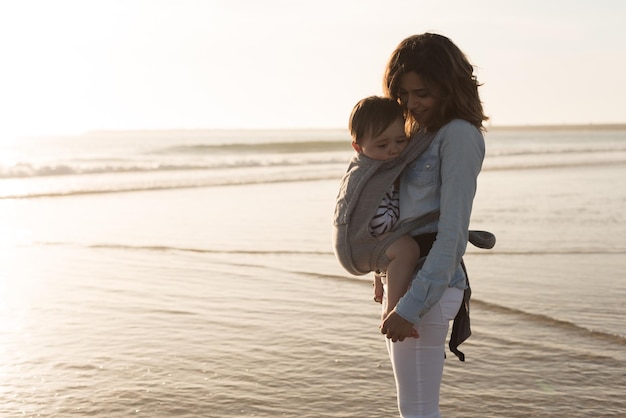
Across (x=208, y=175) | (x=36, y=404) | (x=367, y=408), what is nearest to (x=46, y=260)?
(x=36, y=404)

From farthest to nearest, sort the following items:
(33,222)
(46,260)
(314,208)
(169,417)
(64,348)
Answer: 1. (314,208)
2. (33,222)
3. (46,260)
4. (64,348)
5. (169,417)

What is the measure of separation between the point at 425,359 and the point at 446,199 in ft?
1.97

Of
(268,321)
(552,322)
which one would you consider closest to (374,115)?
(268,321)

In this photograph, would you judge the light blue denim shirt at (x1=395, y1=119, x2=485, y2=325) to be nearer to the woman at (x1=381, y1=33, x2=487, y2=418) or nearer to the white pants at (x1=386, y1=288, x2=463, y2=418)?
the woman at (x1=381, y1=33, x2=487, y2=418)

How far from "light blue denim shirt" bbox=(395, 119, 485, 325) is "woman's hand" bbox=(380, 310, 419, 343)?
20 mm

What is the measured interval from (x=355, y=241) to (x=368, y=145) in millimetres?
343

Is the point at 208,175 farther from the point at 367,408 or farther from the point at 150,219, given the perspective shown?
the point at 367,408

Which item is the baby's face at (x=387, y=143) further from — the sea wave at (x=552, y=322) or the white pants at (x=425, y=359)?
the sea wave at (x=552, y=322)

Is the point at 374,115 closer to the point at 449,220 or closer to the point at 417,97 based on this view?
the point at 417,97

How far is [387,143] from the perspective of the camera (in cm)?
Answer: 285

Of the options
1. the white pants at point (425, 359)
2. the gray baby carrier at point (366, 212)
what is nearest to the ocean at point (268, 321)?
the white pants at point (425, 359)

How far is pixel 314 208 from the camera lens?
15055 millimetres

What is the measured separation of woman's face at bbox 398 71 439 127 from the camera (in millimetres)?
2809

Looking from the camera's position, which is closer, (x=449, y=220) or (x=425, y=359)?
(x=449, y=220)
